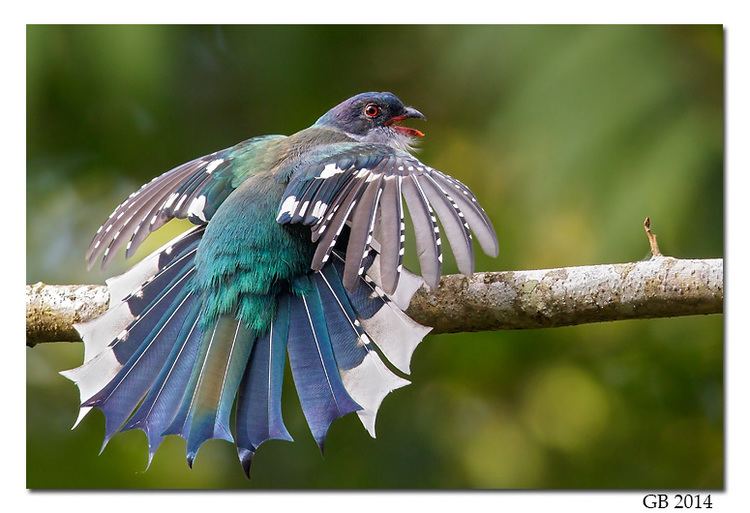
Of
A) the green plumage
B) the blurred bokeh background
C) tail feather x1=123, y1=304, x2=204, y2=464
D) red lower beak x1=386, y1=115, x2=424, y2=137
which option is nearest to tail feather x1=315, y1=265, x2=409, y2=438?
the green plumage

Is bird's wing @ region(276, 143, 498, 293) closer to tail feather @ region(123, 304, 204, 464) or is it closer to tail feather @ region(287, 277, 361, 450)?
tail feather @ region(287, 277, 361, 450)

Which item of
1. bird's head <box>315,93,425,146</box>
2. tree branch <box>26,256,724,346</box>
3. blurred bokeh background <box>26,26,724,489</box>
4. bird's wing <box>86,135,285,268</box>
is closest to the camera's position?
tree branch <box>26,256,724,346</box>

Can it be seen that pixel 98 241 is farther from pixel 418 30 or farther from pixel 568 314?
pixel 568 314

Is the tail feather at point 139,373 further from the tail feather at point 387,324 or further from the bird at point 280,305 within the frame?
the tail feather at point 387,324

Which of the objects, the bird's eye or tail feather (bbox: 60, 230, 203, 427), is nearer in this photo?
tail feather (bbox: 60, 230, 203, 427)
